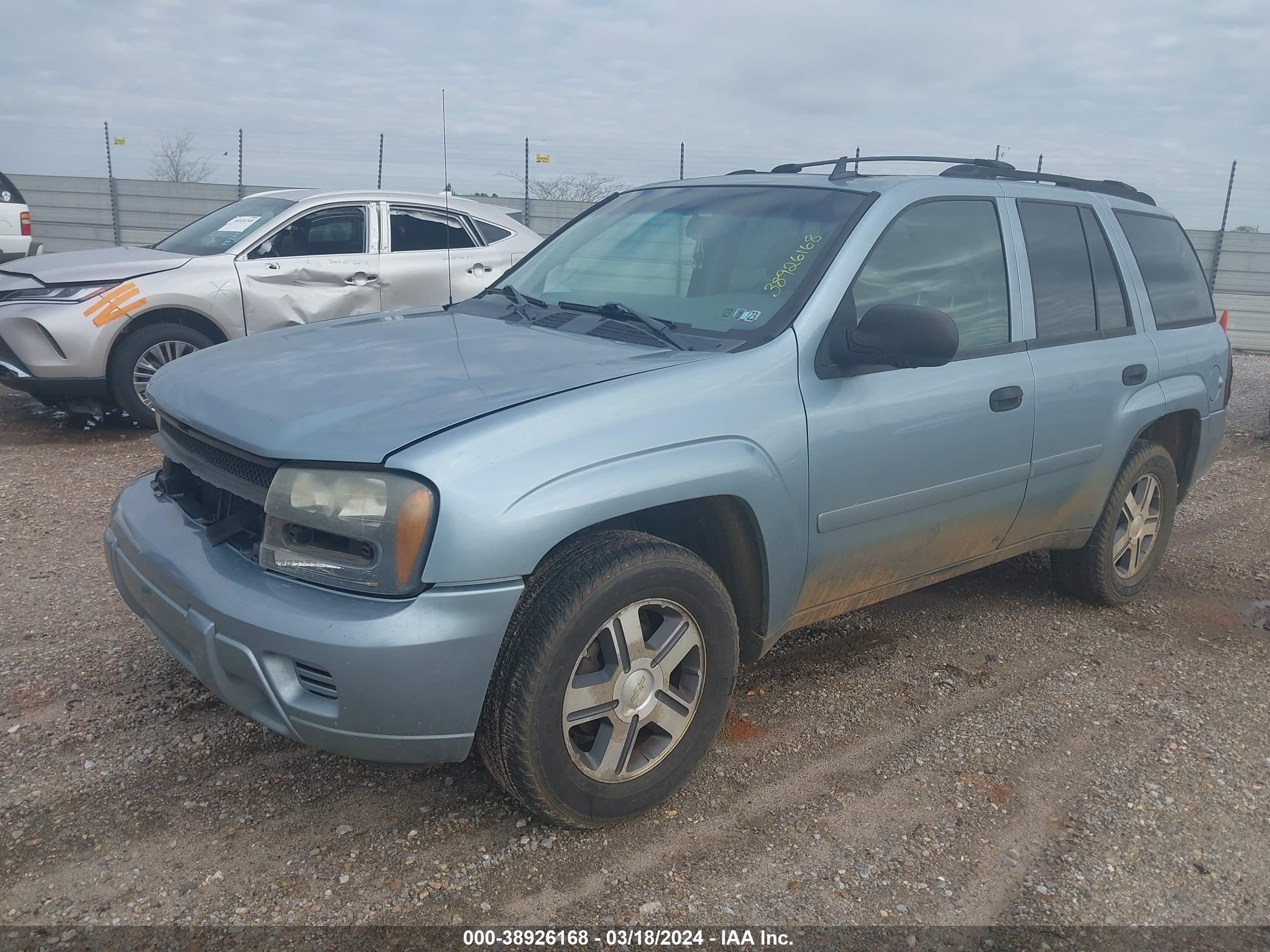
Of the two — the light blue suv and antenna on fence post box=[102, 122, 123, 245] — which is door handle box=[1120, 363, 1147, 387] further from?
antenna on fence post box=[102, 122, 123, 245]

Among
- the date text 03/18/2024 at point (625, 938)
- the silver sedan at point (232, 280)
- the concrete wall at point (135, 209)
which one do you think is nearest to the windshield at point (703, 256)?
the date text 03/18/2024 at point (625, 938)

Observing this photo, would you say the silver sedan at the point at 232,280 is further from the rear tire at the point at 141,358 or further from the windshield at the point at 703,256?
the windshield at the point at 703,256

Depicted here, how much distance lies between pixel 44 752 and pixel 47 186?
58.2ft

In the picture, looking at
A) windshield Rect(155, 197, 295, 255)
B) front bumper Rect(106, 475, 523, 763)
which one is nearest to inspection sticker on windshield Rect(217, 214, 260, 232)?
windshield Rect(155, 197, 295, 255)

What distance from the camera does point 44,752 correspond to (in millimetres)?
→ 2883

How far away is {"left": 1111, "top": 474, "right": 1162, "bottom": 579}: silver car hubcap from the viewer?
4.30 m

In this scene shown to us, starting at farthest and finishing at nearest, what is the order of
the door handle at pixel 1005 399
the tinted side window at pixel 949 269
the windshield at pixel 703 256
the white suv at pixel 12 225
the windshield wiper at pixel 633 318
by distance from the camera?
the white suv at pixel 12 225, the door handle at pixel 1005 399, the tinted side window at pixel 949 269, the windshield at pixel 703 256, the windshield wiper at pixel 633 318

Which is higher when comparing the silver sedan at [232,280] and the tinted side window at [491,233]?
the tinted side window at [491,233]

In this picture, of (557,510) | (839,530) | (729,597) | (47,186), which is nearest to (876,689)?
(839,530)

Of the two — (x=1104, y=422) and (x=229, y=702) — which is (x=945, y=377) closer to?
(x=1104, y=422)

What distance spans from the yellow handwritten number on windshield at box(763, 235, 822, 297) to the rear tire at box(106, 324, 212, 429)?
464 cm

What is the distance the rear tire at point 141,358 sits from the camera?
6.37 m

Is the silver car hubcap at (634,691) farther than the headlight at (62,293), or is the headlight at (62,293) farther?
the headlight at (62,293)

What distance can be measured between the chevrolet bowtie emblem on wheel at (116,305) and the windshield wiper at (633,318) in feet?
13.7
